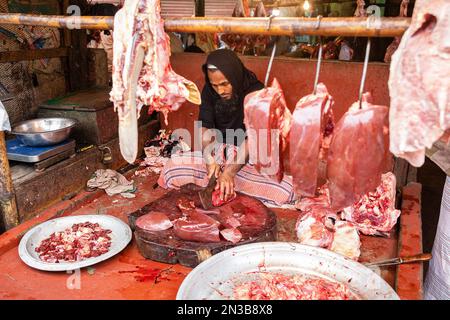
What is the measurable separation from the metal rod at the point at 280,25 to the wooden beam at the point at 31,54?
8.73 feet

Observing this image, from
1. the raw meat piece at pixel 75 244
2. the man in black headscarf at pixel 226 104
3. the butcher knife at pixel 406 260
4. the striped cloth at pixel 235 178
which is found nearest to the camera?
the butcher knife at pixel 406 260

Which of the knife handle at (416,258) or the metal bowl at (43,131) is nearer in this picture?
the knife handle at (416,258)

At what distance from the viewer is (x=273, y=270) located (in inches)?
103

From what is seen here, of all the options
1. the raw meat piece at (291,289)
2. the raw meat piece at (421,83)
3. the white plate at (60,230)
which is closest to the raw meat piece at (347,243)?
the raw meat piece at (291,289)

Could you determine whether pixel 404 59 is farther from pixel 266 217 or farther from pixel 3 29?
pixel 3 29

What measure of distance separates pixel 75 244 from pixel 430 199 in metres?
5.94

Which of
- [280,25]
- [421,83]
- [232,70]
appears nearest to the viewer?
[421,83]

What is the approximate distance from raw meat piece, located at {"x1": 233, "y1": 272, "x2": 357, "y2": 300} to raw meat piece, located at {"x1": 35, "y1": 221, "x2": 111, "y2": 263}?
4.51ft

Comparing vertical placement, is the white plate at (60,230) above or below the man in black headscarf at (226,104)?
below

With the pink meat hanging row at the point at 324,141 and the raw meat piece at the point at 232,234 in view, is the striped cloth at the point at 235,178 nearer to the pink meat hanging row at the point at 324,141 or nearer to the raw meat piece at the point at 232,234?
the raw meat piece at the point at 232,234

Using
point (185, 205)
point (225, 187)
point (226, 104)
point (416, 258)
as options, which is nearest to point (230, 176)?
point (225, 187)

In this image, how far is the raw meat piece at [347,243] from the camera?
3.14m

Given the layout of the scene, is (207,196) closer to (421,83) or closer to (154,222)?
(154,222)

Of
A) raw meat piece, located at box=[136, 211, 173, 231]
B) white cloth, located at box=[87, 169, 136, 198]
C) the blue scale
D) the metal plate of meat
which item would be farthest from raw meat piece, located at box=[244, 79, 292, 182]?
the blue scale
